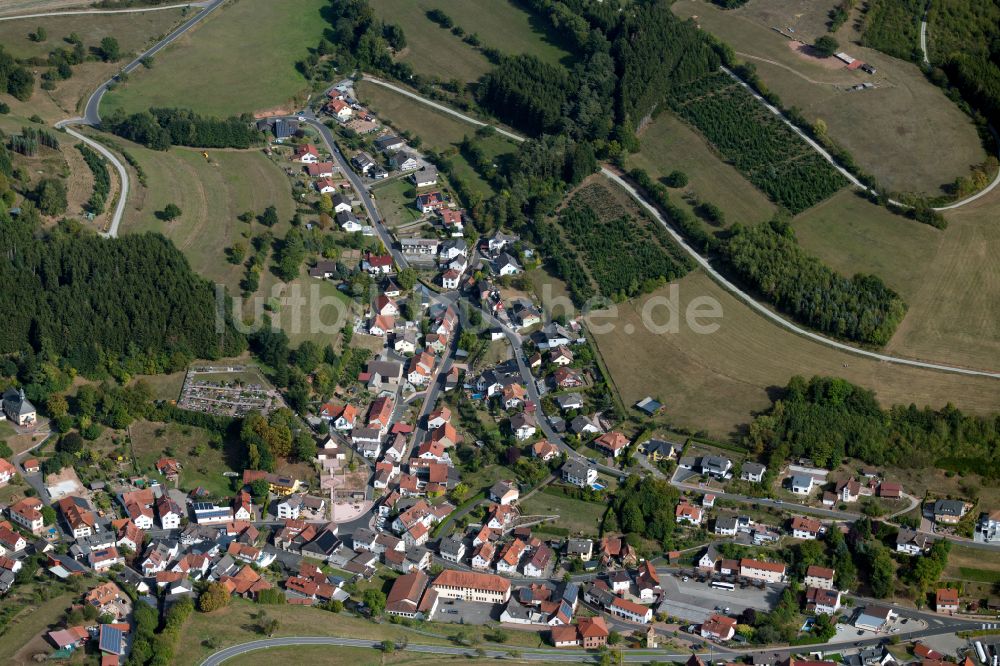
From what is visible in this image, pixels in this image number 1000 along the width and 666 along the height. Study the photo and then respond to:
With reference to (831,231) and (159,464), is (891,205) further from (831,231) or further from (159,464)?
(159,464)

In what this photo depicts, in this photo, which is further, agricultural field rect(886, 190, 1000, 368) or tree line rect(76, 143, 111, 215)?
tree line rect(76, 143, 111, 215)

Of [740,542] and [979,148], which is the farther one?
[979,148]

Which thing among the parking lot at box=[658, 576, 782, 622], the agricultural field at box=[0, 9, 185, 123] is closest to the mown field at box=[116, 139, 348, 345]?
the agricultural field at box=[0, 9, 185, 123]

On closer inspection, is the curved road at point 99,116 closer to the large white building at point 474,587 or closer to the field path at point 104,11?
the field path at point 104,11

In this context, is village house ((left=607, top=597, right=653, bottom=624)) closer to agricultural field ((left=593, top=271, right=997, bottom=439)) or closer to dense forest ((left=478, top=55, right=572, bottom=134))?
agricultural field ((left=593, top=271, right=997, bottom=439))

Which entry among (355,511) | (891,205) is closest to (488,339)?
(355,511)
